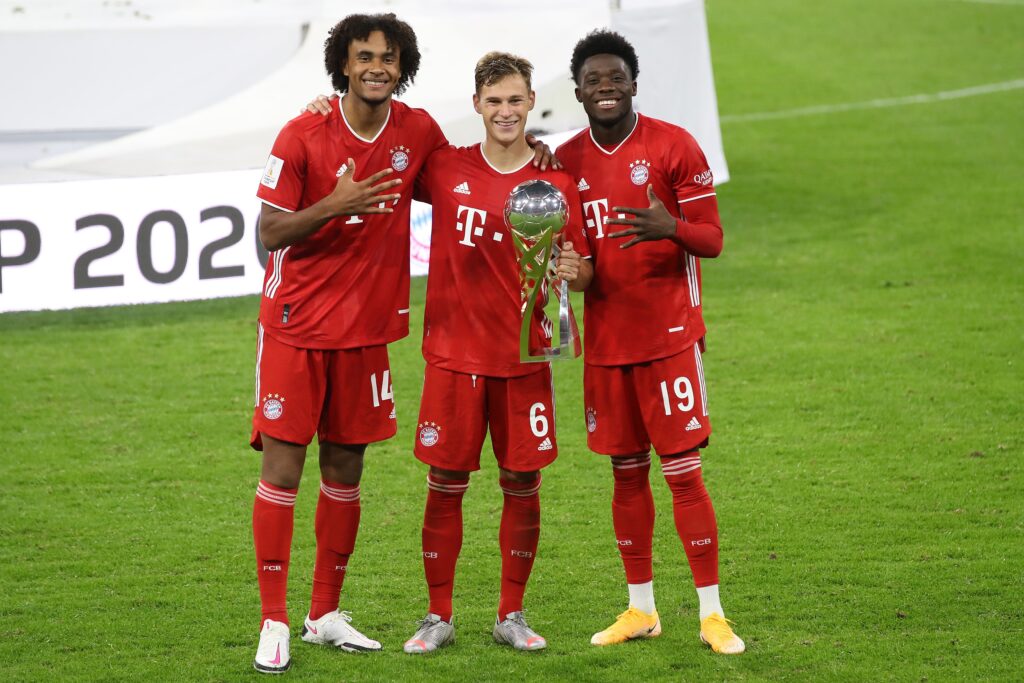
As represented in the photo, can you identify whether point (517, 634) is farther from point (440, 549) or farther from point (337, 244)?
point (337, 244)

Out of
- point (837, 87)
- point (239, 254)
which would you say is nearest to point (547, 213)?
point (239, 254)

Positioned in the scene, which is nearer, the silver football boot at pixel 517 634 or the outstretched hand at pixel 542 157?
the outstretched hand at pixel 542 157

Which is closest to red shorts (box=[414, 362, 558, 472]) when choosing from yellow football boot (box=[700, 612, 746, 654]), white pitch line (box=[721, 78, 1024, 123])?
yellow football boot (box=[700, 612, 746, 654])

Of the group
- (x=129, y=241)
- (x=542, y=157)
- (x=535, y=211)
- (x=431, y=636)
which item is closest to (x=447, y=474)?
(x=431, y=636)

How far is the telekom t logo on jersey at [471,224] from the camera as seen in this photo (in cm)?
418

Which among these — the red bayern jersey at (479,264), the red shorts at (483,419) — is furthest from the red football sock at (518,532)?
the red bayern jersey at (479,264)

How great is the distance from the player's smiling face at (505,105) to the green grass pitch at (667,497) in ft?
5.46

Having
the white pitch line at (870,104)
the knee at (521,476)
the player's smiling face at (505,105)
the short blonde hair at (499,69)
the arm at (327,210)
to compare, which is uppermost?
the white pitch line at (870,104)

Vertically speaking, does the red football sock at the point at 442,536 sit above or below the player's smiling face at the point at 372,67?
below

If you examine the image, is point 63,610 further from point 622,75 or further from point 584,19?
point 584,19

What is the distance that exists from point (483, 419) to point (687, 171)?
101cm

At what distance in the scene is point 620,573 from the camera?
5039 millimetres

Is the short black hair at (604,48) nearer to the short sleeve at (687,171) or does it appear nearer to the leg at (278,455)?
the short sleeve at (687,171)

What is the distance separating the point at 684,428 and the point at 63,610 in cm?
225
